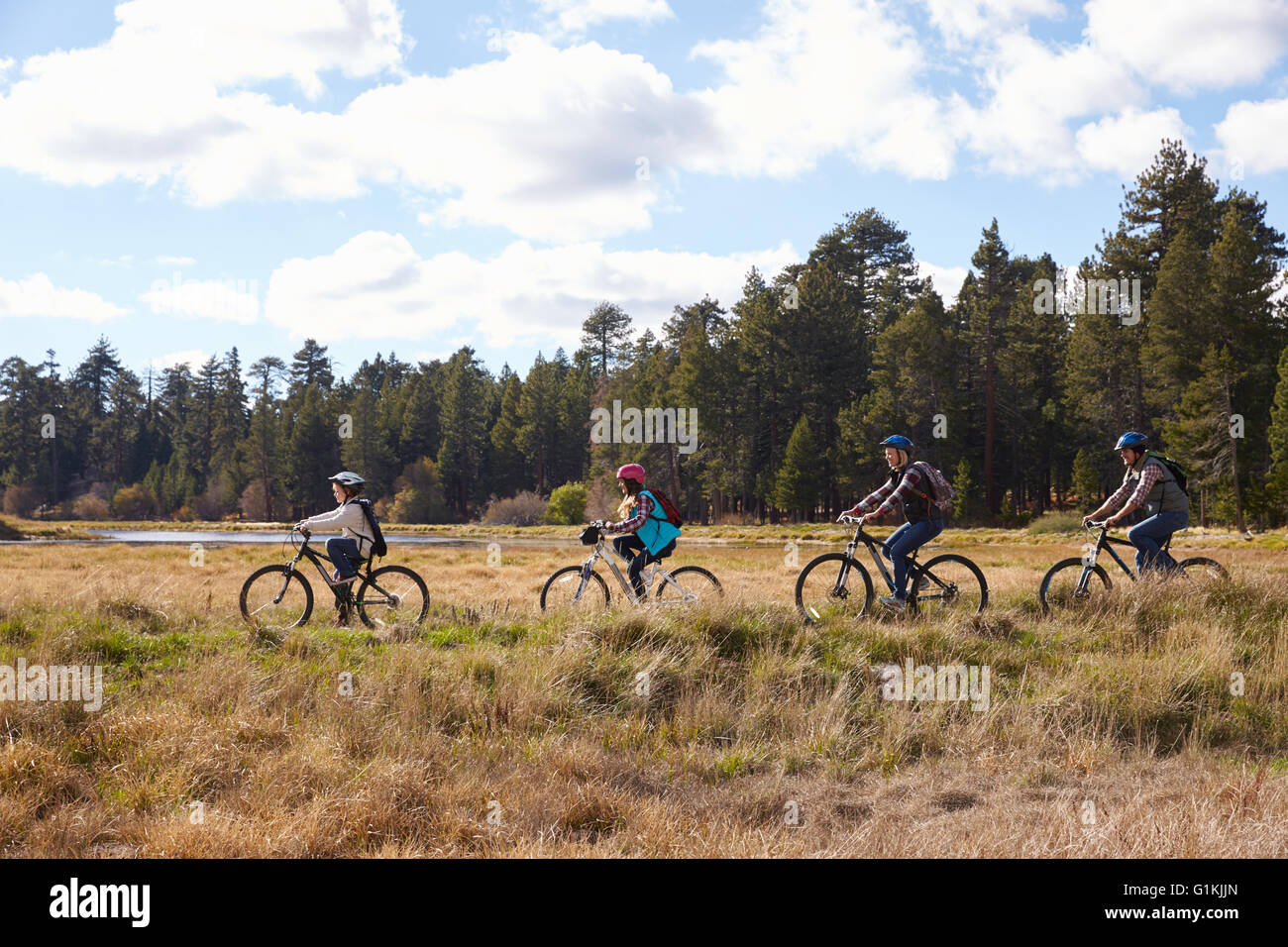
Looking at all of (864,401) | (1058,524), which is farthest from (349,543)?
(864,401)

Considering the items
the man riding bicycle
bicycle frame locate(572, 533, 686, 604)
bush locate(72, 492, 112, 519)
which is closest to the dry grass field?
the man riding bicycle

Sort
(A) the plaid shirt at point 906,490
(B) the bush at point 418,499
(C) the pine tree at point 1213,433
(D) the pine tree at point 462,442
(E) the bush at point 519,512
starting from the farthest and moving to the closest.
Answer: (D) the pine tree at point 462,442
(B) the bush at point 418,499
(E) the bush at point 519,512
(C) the pine tree at point 1213,433
(A) the plaid shirt at point 906,490

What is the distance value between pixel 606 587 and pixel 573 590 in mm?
397

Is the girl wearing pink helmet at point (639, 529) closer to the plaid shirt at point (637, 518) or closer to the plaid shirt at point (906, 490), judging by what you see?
the plaid shirt at point (637, 518)

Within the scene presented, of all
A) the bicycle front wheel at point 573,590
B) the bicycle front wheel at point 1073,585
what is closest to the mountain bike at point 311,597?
the bicycle front wheel at point 573,590

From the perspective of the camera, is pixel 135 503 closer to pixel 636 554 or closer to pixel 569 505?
pixel 569 505

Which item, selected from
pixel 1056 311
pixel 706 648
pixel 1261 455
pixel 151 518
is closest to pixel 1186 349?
pixel 1261 455

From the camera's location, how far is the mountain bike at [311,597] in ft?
31.6

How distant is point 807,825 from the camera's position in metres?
4.78

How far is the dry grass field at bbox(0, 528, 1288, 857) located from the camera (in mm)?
4441

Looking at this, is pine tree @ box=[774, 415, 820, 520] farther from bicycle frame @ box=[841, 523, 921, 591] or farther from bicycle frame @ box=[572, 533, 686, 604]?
bicycle frame @ box=[841, 523, 921, 591]

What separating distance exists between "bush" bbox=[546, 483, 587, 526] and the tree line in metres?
3.65

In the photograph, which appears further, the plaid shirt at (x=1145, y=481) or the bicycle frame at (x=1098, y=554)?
the bicycle frame at (x=1098, y=554)
